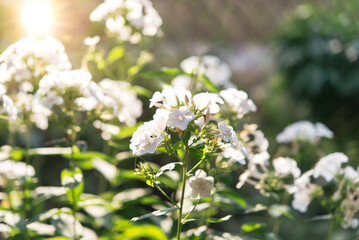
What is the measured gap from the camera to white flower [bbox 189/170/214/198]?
841 millimetres

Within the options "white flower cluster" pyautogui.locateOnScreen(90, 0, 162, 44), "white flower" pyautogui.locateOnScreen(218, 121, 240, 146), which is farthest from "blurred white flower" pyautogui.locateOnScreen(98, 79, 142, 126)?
"white flower" pyautogui.locateOnScreen(218, 121, 240, 146)

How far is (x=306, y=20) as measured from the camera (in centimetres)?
471

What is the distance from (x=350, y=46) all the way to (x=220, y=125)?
3816mm

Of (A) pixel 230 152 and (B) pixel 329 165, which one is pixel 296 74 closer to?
(B) pixel 329 165

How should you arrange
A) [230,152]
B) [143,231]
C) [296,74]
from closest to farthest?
[230,152]
[143,231]
[296,74]

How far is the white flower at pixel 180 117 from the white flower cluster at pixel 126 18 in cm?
76

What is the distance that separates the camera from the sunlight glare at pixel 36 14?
343 centimetres

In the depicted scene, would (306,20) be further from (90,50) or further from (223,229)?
(90,50)

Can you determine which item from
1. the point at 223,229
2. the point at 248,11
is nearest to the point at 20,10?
the point at 223,229

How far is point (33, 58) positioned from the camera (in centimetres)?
118

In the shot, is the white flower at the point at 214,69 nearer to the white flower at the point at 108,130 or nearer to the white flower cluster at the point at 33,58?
the white flower at the point at 108,130

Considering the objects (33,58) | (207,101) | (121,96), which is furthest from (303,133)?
(33,58)

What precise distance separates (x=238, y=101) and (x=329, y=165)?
318 millimetres

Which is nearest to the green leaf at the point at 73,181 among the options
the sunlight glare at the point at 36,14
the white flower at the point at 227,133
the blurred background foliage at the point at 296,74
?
the white flower at the point at 227,133
